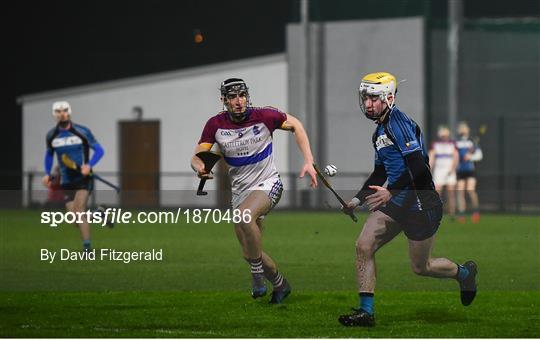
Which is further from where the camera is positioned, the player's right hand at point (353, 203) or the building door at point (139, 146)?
the building door at point (139, 146)

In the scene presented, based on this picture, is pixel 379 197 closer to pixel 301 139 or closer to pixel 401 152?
pixel 401 152

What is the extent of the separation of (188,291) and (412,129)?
4.51 m

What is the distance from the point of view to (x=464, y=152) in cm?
3030

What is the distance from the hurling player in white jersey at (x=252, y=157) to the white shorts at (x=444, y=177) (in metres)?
17.1

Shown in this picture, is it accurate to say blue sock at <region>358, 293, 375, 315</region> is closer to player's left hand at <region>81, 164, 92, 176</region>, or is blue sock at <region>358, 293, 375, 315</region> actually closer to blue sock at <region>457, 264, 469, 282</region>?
blue sock at <region>457, 264, 469, 282</region>

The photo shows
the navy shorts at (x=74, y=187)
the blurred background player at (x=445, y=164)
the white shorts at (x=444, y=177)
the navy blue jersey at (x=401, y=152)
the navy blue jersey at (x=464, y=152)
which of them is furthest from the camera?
the navy blue jersey at (x=464, y=152)

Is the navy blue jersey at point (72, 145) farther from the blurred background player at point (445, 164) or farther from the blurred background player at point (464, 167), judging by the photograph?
the blurred background player at point (464, 167)

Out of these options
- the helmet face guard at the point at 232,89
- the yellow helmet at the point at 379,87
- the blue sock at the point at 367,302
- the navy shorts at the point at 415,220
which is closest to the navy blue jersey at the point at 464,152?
the helmet face guard at the point at 232,89

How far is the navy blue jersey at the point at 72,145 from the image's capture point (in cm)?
1878

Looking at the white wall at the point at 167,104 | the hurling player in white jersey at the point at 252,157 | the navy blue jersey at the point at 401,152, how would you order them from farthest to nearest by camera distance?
the white wall at the point at 167,104 → the hurling player in white jersey at the point at 252,157 → the navy blue jersey at the point at 401,152

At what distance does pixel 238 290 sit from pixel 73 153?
5335mm

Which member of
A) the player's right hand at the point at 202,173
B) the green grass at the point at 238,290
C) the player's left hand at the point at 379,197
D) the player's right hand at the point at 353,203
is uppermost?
the player's right hand at the point at 202,173

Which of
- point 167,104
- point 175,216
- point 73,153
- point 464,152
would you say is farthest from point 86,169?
point 167,104

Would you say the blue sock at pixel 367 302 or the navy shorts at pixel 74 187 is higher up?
the navy shorts at pixel 74 187
